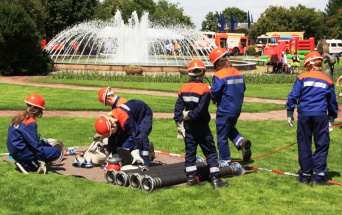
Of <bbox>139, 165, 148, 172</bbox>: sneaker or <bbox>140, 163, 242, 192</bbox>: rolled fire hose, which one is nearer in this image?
<bbox>140, 163, 242, 192</bbox>: rolled fire hose

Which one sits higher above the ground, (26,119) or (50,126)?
(26,119)

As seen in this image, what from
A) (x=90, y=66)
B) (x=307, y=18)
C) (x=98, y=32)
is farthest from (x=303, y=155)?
(x=307, y=18)

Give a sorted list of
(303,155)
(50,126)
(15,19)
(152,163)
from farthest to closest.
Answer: (15,19) → (50,126) → (152,163) → (303,155)

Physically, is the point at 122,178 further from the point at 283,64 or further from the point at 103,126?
the point at 283,64

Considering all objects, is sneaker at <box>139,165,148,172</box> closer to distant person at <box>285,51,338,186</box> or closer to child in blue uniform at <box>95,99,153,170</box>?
child in blue uniform at <box>95,99,153,170</box>

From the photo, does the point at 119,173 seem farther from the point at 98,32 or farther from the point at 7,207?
the point at 98,32

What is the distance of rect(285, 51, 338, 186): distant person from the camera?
7594 mm

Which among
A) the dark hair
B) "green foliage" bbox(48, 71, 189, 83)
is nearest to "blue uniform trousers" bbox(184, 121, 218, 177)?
the dark hair

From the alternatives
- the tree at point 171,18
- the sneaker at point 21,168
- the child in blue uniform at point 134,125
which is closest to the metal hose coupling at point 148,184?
the child in blue uniform at point 134,125

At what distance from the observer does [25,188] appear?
7203 mm

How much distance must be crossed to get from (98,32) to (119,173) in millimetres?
31253

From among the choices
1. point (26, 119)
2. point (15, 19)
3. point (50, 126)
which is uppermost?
point (15, 19)

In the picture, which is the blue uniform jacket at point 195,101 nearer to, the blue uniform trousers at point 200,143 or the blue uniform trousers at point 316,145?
the blue uniform trousers at point 200,143

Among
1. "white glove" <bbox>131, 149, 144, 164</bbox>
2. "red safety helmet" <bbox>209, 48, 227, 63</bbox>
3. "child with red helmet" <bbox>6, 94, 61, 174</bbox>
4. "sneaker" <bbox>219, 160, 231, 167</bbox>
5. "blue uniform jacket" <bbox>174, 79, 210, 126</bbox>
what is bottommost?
"sneaker" <bbox>219, 160, 231, 167</bbox>
